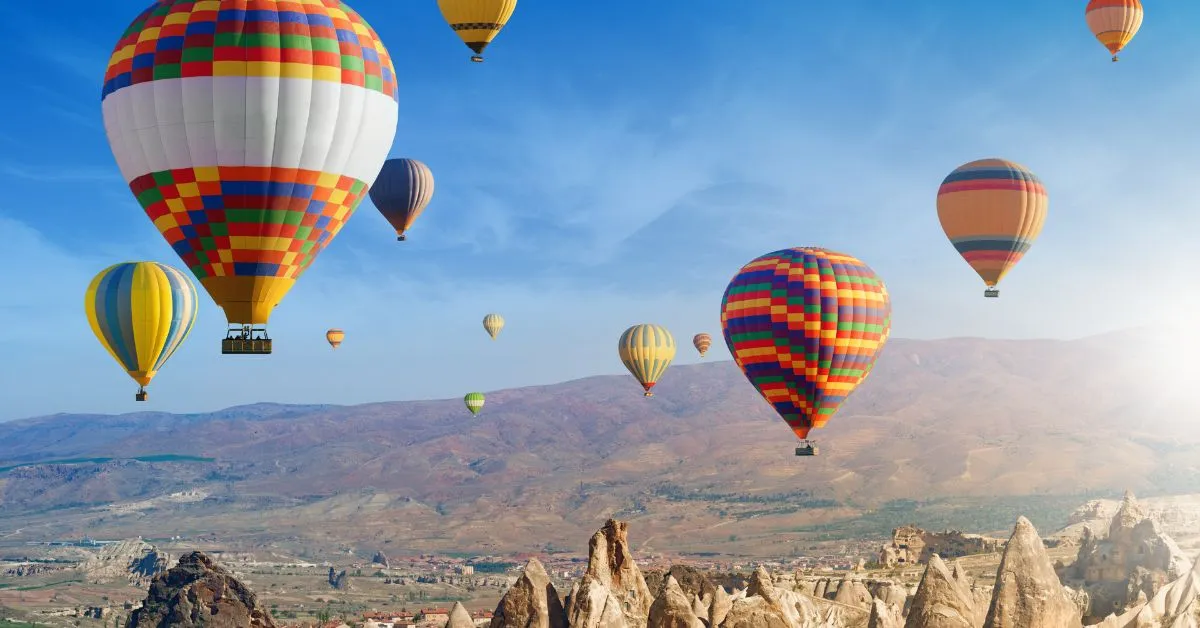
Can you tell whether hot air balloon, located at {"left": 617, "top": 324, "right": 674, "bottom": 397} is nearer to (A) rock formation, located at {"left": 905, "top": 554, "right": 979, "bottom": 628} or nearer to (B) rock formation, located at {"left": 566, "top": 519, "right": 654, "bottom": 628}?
(B) rock formation, located at {"left": 566, "top": 519, "right": 654, "bottom": 628}

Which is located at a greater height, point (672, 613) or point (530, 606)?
point (530, 606)

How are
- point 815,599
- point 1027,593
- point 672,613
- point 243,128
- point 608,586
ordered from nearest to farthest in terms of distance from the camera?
point 1027,593
point 672,613
point 608,586
point 243,128
point 815,599

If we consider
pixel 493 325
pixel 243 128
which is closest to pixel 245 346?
pixel 243 128

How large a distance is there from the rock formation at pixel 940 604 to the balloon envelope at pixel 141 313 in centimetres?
5277

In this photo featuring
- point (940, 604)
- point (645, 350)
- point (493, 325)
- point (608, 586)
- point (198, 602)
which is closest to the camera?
point (940, 604)

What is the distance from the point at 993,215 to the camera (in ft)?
275

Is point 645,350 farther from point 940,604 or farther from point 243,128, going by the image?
point 940,604

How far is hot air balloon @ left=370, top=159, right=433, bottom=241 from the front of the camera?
10150cm

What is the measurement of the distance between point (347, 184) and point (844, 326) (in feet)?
96.2

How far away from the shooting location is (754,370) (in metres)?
75.4

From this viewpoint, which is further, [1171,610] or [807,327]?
[807,327]

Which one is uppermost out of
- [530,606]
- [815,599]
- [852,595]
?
[530,606]

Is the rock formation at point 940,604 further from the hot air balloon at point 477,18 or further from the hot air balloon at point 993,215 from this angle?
the hot air balloon at point 993,215

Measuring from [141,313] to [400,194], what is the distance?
2406 cm
